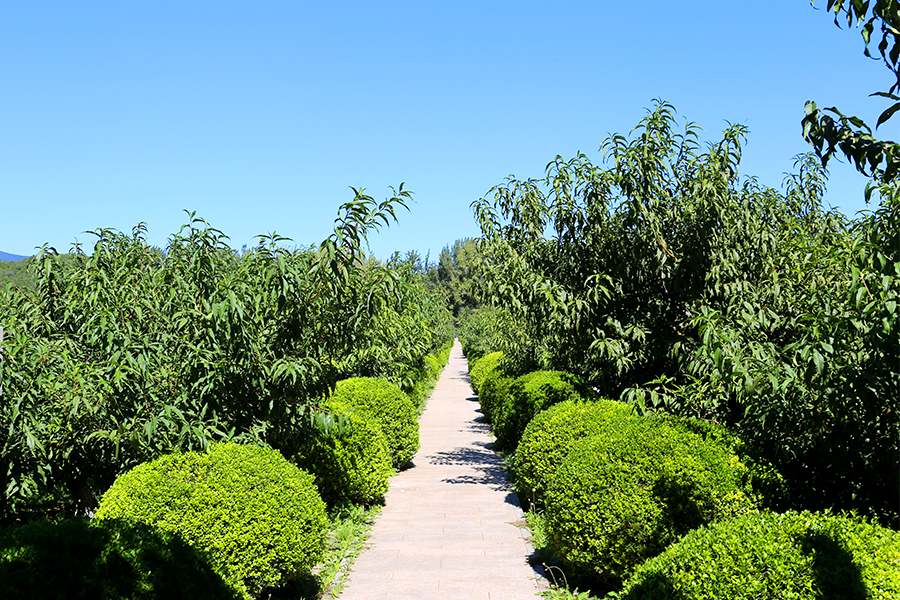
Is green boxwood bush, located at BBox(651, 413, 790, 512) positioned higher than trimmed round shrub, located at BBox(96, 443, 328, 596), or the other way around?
green boxwood bush, located at BBox(651, 413, 790, 512)

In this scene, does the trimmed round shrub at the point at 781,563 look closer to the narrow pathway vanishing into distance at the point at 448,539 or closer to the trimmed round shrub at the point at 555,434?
the narrow pathway vanishing into distance at the point at 448,539

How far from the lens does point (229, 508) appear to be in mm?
4820

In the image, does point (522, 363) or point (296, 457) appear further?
point (522, 363)

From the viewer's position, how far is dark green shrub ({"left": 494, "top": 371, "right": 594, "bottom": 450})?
399 inches

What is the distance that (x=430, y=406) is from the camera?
20859 mm

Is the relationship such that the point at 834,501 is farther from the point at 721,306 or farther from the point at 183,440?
the point at 183,440

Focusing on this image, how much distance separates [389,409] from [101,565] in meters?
6.97

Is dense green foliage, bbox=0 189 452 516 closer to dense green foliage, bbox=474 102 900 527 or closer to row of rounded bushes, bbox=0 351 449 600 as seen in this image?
row of rounded bushes, bbox=0 351 449 600

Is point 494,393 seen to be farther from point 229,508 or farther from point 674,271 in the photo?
point 229,508

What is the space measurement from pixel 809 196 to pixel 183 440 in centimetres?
823

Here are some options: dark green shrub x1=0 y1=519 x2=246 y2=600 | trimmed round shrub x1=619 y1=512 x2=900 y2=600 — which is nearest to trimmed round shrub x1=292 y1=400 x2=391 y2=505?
dark green shrub x1=0 y1=519 x2=246 y2=600

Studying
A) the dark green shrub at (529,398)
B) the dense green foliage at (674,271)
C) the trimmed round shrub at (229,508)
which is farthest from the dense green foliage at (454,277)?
the trimmed round shrub at (229,508)

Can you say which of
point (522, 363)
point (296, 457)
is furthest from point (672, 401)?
point (522, 363)

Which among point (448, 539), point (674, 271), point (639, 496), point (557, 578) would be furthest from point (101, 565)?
point (674, 271)
